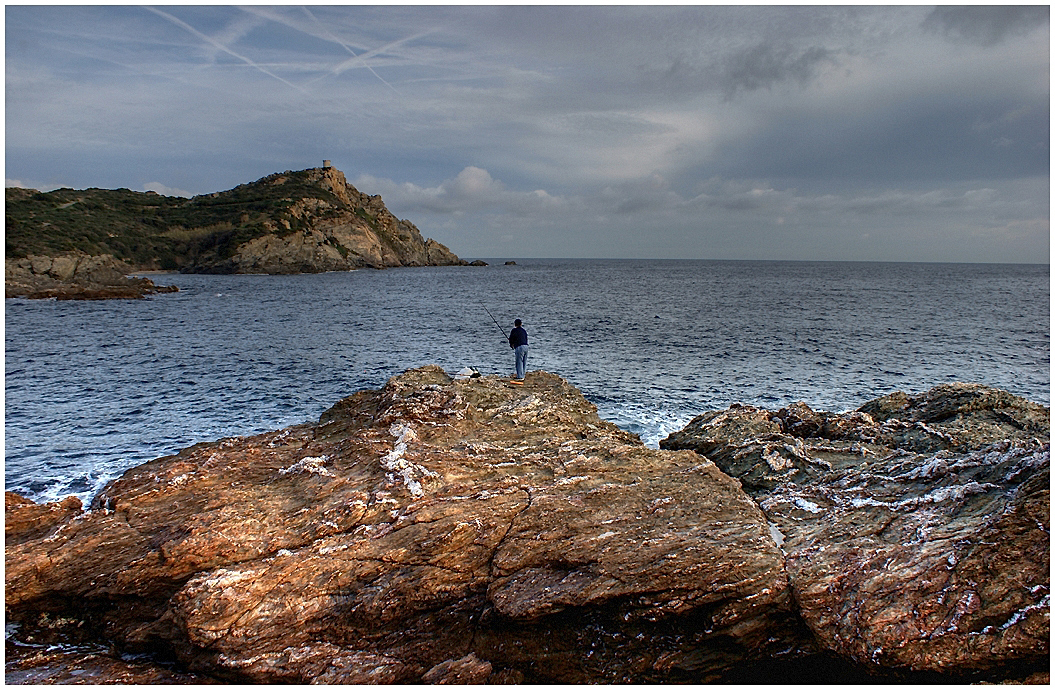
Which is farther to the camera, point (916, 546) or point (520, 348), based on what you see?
point (520, 348)

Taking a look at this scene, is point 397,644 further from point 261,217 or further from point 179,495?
point 261,217

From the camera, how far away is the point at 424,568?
9703mm

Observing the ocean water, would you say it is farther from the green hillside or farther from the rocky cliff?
the green hillside

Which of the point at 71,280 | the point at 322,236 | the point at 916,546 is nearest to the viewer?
the point at 916,546

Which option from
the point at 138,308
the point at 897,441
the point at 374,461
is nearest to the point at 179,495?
the point at 374,461

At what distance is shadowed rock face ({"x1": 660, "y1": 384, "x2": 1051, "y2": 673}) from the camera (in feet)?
23.3

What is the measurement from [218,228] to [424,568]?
15727 centimetres

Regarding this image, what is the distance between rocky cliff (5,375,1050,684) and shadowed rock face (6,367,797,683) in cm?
4

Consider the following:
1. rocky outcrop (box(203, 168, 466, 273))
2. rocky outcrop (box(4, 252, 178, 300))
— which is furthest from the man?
rocky outcrop (box(203, 168, 466, 273))

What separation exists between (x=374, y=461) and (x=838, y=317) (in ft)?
206

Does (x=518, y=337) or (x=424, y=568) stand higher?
(x=518, y=337)

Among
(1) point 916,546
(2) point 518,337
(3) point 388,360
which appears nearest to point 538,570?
(1) point 916,546

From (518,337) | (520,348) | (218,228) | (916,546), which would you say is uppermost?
(218,228)

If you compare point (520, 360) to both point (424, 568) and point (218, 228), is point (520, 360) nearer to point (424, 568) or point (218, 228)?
point (424, 568)
